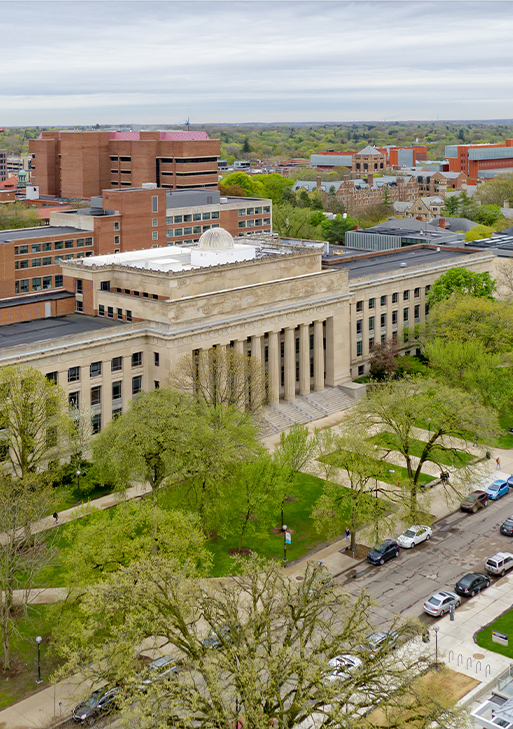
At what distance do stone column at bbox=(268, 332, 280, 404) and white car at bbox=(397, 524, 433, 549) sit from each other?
2911 centimetres

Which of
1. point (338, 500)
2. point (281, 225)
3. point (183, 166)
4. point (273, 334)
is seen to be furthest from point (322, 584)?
point (281, 225)

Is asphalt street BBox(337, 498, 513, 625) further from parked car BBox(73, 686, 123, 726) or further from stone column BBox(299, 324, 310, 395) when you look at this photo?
stone column BBox(299, 324, 310, 395)

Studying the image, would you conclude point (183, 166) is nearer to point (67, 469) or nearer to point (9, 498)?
point (67, 469)

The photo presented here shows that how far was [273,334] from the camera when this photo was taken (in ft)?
295

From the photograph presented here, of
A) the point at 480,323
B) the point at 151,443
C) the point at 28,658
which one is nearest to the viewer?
the point at 28,658

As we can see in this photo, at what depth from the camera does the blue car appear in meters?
71.6

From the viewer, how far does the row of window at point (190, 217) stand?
13600 centimetres

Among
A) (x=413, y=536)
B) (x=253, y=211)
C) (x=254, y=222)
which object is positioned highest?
(x=253, y=211)

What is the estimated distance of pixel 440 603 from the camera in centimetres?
5288

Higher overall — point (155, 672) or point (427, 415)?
point (427, 415)

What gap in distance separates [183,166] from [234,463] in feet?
A: 342

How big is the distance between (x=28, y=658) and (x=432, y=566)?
2837 centimetres

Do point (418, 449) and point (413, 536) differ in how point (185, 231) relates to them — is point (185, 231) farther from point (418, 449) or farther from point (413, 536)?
point (413, 536)

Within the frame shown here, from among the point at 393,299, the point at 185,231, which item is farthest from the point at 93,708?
the point at 185,231
